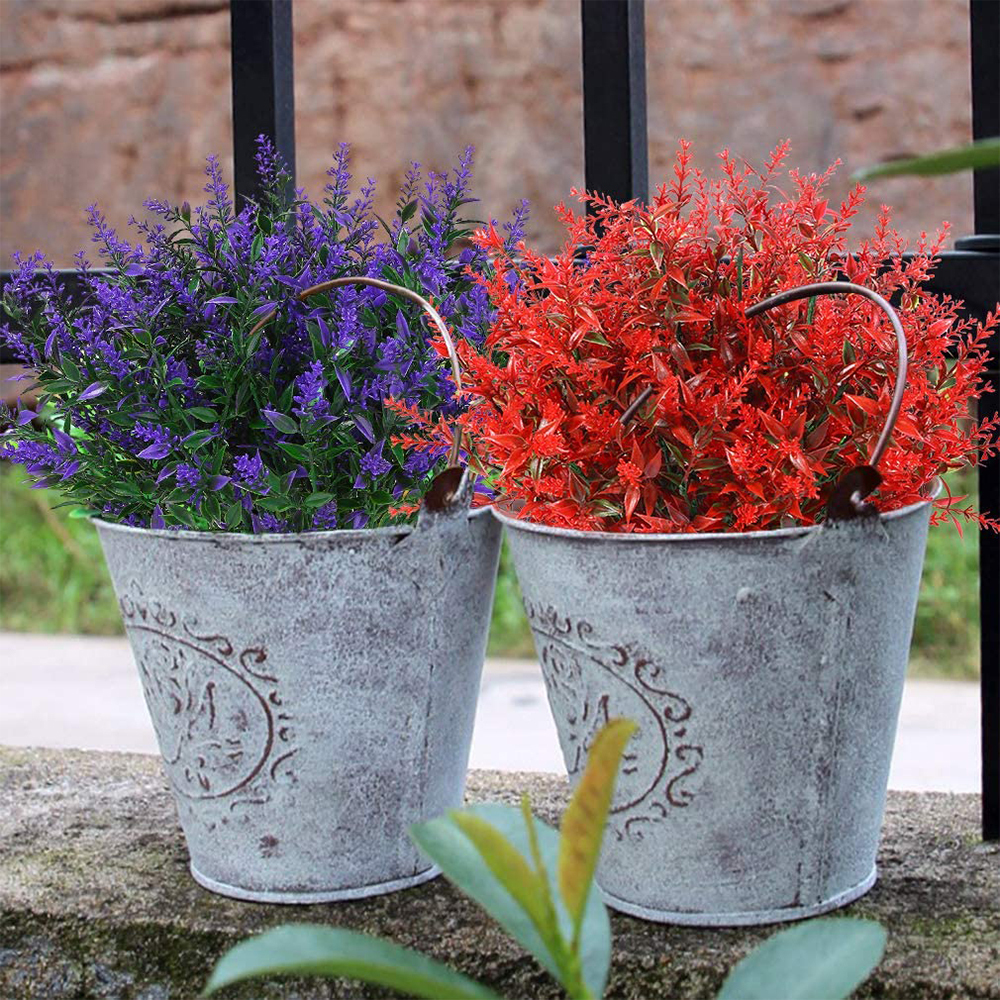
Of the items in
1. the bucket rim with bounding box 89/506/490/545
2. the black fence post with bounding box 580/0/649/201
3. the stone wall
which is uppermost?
the stone wall

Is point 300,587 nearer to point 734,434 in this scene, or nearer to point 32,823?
point 734,434

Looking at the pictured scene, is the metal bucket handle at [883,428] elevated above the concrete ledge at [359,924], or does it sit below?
above

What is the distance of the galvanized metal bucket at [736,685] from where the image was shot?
887 millimetres

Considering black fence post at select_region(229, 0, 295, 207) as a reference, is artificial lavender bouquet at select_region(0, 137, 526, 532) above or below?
below

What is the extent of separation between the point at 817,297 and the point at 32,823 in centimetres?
78

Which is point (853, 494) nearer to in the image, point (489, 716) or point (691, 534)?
point (691, 534)

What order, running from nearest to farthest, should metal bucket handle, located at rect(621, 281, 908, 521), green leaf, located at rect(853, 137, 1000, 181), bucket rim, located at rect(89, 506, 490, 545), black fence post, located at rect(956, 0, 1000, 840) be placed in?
green leaf, located at rect(853, 137, 1000, 181) → metal bucket handle, located at rect(621, 281, 908, 521) → bucket rim, located at rect(89, 506, 490, 545) → black fence post, located at rect(956, 0, 1000, 840)

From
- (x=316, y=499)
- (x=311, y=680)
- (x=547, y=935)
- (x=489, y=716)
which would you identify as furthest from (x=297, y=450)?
(x=489, y=716)

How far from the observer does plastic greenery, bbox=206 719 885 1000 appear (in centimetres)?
35

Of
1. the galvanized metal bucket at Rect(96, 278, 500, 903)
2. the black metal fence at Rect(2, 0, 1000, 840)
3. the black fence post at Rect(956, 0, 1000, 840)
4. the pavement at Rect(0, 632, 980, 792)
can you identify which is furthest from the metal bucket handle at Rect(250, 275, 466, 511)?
the pavement at Rect(0, 632, 980, 792)

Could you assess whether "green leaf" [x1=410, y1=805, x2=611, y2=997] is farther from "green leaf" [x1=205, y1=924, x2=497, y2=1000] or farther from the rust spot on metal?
the rust spot on metal

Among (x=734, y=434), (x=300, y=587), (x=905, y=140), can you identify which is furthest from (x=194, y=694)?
(x=905, y=140)

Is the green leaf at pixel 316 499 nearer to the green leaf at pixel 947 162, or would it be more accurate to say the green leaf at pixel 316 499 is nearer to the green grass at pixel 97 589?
the green leaf at pixel 947 162

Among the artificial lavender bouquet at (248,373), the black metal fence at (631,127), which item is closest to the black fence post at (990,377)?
the black metal fence at (631,127)
